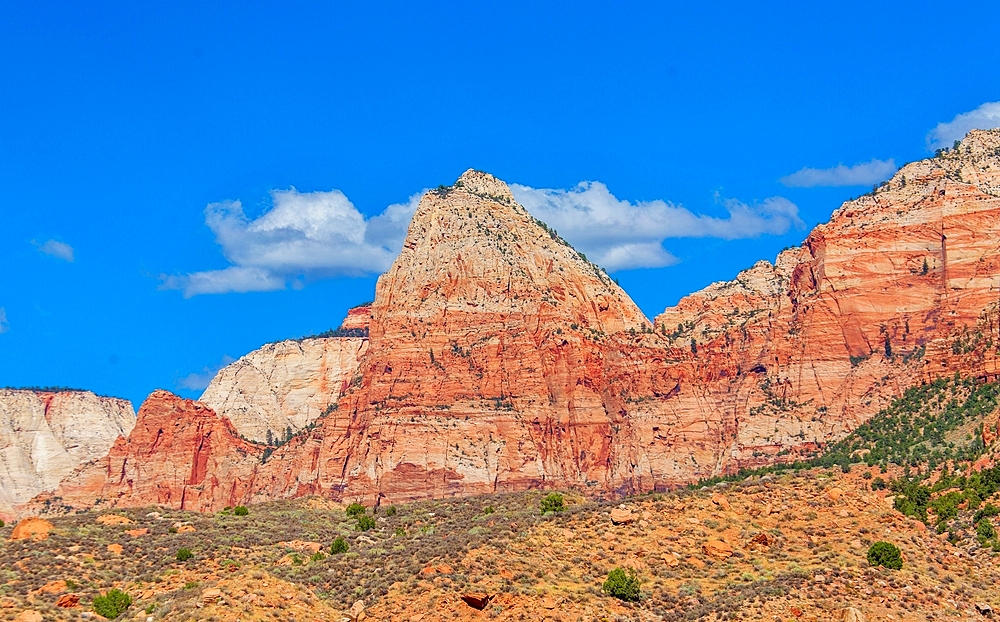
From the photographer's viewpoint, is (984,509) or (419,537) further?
(984,509)

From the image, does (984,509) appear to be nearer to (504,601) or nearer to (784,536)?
(784,536)

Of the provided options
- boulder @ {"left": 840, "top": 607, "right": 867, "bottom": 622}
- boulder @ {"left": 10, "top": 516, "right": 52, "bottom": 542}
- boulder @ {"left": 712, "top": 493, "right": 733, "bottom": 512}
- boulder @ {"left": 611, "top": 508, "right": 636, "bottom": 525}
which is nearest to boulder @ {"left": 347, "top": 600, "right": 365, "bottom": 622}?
boulder @ {"left": 611, "top": 508, "right": 636, "bottom": 525}

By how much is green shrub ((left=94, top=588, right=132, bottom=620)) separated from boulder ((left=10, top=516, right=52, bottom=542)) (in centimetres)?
1230

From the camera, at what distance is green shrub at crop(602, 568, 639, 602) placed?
259ft

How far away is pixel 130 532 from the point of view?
96.1 meters

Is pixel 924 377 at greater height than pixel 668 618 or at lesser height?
greater

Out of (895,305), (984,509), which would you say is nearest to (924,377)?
(895,305)

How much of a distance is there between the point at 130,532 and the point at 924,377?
3926 inches

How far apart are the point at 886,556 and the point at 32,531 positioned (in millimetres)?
48476

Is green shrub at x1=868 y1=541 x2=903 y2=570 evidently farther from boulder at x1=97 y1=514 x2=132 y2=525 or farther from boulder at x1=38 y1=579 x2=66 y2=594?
boulder at x1=97 y1=514 x2=132 y2=525

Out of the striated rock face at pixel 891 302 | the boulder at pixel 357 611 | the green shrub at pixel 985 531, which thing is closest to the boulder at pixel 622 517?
the boulder at pixel 357 611

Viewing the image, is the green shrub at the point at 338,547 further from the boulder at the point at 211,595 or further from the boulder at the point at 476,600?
the boulder at the point at 476,600

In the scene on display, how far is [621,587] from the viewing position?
7900 cm

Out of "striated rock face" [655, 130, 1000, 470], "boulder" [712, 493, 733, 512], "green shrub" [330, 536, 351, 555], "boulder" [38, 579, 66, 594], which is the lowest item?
"boulder" [38, 579, 66, 594]
